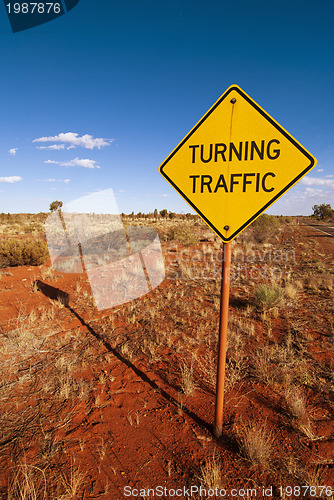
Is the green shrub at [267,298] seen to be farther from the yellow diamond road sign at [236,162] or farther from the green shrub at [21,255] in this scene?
the green shrub at [21,255]

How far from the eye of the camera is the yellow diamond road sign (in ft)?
6.67

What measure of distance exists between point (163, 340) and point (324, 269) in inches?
321

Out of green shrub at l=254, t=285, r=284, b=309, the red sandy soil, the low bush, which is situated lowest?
the red sandy soil

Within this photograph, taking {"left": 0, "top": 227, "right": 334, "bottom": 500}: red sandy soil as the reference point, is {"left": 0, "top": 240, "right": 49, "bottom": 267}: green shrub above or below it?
above

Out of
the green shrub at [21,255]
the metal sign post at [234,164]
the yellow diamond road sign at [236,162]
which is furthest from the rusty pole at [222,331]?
the green shrub at [21,255]

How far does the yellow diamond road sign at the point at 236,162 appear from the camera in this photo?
2033mm

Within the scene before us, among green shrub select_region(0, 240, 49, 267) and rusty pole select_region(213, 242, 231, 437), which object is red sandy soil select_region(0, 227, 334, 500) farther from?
green shrub select_region(0, 240, 49, 267)

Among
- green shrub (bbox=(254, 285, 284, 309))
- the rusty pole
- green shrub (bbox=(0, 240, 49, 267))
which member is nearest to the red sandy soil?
the rusty pole

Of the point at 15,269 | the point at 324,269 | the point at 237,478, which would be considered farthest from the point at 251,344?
the point at 15,269

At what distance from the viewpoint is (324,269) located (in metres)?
9.71

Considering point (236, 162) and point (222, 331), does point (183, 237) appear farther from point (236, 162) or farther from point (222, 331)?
point (236, 162)

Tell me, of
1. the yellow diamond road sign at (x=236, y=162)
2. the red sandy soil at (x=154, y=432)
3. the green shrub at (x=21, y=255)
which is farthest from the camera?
the green shrub at (x=21, y=255)

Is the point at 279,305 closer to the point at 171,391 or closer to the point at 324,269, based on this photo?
the point at 171,391

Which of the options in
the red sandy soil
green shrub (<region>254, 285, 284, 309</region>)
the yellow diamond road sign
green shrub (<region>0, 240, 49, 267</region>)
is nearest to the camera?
the yellow diamond road sign
